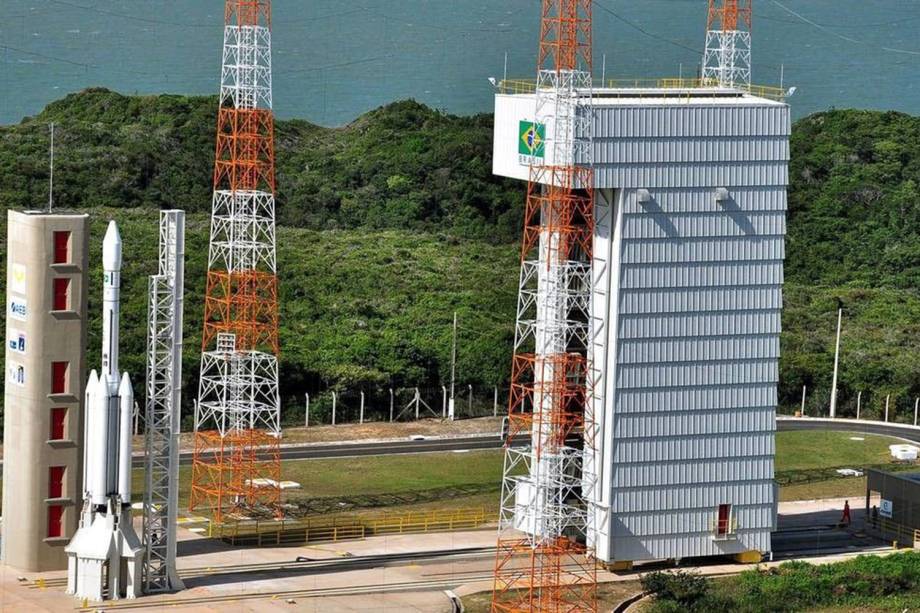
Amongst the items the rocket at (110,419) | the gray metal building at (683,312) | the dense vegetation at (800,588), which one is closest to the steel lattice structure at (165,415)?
the rocket at (110,419)

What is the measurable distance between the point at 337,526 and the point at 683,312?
1470 centimetres

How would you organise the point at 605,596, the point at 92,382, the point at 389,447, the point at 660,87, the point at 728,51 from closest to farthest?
the point at 92,382
the point at 605,596
the point at 660,87
the point at 728,51
the point at 389,447

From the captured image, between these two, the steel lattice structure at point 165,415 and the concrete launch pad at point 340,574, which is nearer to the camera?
the concrete launch pad at point 340,574

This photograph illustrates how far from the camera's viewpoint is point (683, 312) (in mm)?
74938

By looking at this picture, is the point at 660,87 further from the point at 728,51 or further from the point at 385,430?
the point at 385,430

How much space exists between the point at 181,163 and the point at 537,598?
246 ft

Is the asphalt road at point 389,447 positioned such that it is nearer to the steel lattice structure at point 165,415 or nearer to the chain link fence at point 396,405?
the chain link fence at point 396,405

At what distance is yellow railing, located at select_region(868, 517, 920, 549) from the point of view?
82.0 meters

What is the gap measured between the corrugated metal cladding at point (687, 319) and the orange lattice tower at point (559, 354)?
87 centimetres

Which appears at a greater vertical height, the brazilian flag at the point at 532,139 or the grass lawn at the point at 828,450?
the brazilian flag at the point at 532,139

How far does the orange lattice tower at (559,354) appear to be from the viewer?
70.4 meters

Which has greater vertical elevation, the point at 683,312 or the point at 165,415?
the point at 683,312

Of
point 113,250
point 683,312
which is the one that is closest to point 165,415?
point 113,250

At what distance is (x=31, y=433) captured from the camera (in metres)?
71.9
